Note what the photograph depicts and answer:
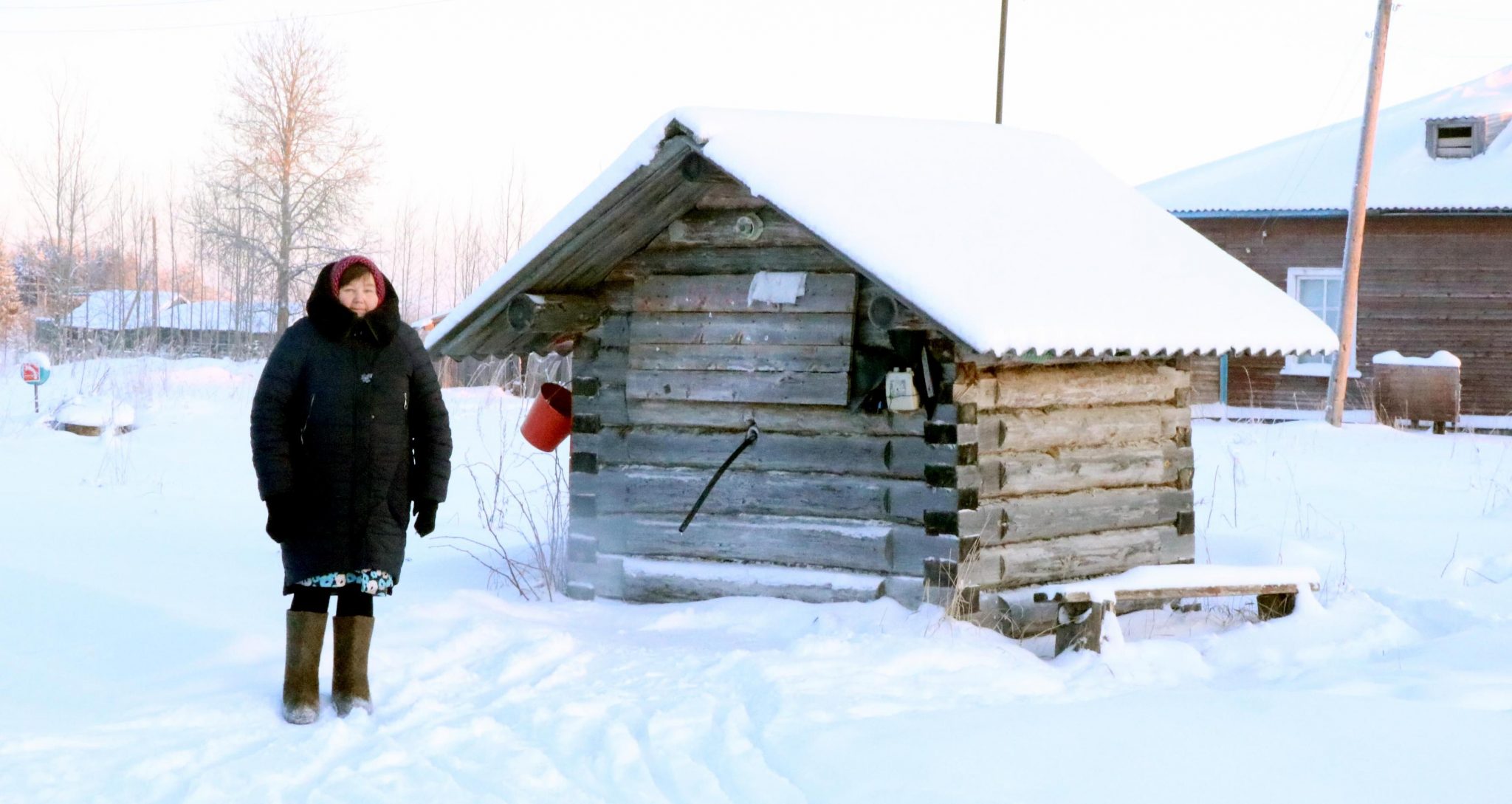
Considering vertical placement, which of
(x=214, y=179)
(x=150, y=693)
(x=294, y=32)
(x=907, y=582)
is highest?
(x=294, y=32)


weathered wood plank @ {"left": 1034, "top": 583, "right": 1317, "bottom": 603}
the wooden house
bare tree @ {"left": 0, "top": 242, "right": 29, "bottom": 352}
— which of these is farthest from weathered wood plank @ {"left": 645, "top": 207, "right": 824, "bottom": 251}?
bare tree @ {"left": 0, "top": 242, "right": 29, "bottom": 352}

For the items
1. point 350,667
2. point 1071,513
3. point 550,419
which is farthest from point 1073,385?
point 350,667

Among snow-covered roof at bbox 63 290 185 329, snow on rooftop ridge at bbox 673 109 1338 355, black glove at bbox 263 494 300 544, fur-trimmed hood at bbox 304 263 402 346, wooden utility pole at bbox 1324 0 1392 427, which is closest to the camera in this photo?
black glove at bbox 263 494 300 544

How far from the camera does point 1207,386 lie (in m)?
21.3

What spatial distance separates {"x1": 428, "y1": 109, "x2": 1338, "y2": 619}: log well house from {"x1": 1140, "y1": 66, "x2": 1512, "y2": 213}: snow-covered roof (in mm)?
12827

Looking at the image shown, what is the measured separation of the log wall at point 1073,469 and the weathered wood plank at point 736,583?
610 mm

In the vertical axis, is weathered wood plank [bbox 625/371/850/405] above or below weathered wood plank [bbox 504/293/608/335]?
below

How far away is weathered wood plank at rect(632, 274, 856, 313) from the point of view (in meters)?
6.85

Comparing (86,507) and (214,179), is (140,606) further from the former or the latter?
(214,179)

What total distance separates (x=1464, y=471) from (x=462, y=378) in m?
24.8

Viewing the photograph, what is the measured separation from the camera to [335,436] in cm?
501

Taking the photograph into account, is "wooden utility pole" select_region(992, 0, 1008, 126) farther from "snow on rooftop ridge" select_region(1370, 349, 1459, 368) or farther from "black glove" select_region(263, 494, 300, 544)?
"black glove" select_region(263, 494, 300, 544)

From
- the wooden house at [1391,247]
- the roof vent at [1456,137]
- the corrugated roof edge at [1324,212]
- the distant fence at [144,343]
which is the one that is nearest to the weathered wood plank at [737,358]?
the corrugated roof edge at [1324,212]

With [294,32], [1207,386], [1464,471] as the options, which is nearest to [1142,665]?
[1464,471]
